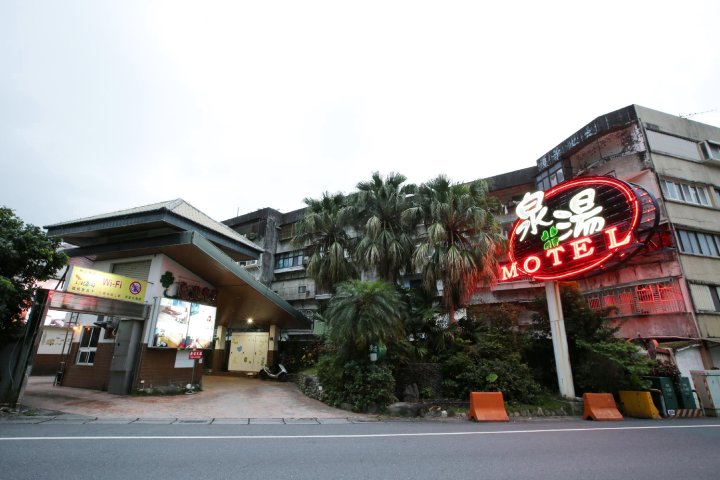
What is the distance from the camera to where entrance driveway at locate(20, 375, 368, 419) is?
10539 mm

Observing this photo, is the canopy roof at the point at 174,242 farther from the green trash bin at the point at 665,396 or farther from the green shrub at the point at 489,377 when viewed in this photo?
the green trash bin at the point at 665,396

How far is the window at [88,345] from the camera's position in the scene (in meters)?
15.8

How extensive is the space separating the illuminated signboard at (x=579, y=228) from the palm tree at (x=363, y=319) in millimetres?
6368

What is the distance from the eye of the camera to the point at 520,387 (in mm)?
13148

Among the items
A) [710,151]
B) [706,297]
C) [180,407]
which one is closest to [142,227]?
[180,407]

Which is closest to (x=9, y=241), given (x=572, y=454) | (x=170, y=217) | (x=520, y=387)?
(x=170, y=217)

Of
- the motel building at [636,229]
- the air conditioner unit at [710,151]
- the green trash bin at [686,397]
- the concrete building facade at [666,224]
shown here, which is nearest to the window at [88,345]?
the motel building at [636,229]

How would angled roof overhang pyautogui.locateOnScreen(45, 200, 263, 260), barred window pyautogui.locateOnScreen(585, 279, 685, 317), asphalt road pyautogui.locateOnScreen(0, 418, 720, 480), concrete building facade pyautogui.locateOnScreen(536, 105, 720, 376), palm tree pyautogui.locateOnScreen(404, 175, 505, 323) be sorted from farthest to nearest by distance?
barred window pyautogui.locateOnScreen(585, 279, 685, 317), concrete building facade pyautogui.locateOnScreen(536, 105, 720, 376), palm tree pyautogui.locateOnScreen(404, 175, 505, 323), angled roof overhang pyautogui.locateOnScreen(45, 200, 263, 260), asphalt road pyautogui.locateOnScreen(0, 418, 720, 480)

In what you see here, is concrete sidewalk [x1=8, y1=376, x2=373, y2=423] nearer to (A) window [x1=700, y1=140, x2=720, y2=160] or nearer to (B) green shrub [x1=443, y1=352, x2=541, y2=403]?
(B) green shrub [x1=443, y1=352, x2=541, y2=403]

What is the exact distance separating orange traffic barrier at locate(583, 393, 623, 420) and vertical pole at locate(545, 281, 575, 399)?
1204 mm

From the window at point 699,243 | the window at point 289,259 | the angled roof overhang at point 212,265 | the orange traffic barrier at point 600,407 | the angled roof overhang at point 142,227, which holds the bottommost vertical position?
the orange traffic barrier at point 600,407

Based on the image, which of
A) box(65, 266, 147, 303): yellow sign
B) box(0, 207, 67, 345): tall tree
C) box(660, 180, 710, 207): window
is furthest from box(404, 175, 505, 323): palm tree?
box(0, 207, 67, 345): tall tree

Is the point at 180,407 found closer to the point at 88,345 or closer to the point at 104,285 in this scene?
the point at 104,285

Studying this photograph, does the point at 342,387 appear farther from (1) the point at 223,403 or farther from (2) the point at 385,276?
(2) the point at 385,276
